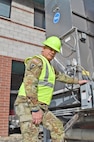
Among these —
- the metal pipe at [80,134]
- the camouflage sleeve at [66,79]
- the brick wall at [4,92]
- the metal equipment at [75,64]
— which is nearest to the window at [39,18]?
the brick wall at [4,92]

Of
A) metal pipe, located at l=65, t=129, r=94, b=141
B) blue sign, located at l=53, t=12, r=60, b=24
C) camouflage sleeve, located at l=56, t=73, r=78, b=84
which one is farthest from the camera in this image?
blue sign, located at l=53, t=12, r=60, b=24

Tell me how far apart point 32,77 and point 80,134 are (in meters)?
0.90

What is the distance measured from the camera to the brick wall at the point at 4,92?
5.49 metres

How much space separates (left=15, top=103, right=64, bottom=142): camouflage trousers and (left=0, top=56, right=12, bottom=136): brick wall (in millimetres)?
3434

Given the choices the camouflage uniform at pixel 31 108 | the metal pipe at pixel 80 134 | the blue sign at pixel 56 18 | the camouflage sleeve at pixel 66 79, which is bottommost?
the metal pipe at pixel 80 134

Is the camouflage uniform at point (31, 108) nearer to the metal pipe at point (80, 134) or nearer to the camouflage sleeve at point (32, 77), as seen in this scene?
the camouflage sleeve at point (32, 77)

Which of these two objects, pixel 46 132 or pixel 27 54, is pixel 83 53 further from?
pixel 27 54

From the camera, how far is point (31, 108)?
6.99ft

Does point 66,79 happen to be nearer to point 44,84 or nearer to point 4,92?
point 44,84

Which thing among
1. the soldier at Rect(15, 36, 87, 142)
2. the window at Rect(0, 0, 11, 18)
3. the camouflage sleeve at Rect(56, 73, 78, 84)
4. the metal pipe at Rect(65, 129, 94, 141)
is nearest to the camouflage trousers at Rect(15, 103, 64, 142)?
the soldier at Rect(15, 36, 87, 142)

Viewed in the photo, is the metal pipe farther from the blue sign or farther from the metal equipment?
the blue sign

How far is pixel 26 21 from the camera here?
23.0 ft

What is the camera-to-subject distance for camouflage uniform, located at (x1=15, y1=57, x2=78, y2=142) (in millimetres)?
2131

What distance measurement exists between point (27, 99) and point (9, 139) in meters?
3.05
